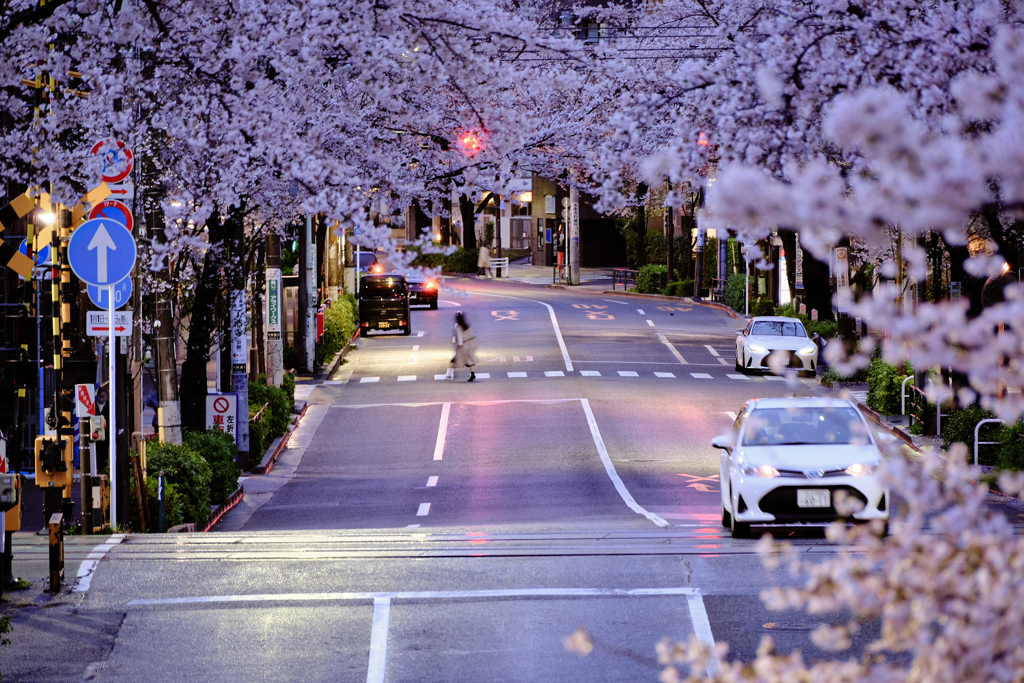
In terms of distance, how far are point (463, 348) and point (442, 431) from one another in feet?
27.3

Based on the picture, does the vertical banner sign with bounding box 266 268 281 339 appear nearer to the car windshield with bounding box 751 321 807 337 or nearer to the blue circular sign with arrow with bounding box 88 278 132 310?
the car windshield with bounding box 751 321 807 337

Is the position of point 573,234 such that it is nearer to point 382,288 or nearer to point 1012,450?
point 382,288

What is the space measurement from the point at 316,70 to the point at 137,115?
67.0 inches

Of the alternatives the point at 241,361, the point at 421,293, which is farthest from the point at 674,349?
the point at 241,361

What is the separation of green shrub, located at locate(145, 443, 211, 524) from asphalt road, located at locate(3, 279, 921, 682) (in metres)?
0.97

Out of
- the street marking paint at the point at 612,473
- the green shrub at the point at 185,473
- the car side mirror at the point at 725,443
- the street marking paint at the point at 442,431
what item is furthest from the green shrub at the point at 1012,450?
the green shrub at the point at 185,473

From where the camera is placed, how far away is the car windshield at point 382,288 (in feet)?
166

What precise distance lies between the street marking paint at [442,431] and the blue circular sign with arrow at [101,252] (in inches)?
485

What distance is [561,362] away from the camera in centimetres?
4116

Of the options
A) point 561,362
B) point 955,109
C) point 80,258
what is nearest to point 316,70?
point 80,258

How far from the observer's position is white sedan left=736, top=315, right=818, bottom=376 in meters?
38.0

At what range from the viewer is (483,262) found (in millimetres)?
86938

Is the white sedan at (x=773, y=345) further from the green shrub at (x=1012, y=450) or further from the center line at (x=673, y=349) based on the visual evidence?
the green shrub at (x=1012, y=450)

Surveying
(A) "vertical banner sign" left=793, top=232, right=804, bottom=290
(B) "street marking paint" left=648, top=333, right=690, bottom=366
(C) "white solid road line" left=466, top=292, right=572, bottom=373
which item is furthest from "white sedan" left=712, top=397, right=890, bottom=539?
(A) "vertical banner sign" left=793, top=232, right=804, bottom=290
